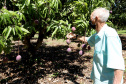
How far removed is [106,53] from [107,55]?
7 cm

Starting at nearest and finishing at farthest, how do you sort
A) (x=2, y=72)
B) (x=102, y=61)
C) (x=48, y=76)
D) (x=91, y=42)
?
(x=102, y=61) < (x=91, y=42) < (x=48, y=76) < (x=2, y=72)

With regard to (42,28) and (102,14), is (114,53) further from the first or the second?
(42,28)

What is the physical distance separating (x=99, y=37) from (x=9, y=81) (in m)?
3.63

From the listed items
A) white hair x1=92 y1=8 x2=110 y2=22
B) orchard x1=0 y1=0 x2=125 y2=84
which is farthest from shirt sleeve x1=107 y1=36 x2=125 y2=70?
orchard x1=0 y1=0 x2=125 y2=84

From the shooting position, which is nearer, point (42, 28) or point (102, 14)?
point (102, 14)

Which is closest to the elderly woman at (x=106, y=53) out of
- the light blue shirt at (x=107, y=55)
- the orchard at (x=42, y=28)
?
the light blue shirt at (x=107, y=55)

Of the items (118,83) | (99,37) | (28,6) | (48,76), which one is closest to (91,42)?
(99,37)

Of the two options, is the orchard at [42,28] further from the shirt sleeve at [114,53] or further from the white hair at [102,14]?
the shirt sleeve at [114,53]

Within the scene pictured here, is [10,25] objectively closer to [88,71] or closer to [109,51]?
[109,51]

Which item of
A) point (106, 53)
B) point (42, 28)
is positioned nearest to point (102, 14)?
point (106, 53)

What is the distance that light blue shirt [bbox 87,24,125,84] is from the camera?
1296 mm

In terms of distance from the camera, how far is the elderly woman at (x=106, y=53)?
4.24 feet

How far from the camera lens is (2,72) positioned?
15.1 ft

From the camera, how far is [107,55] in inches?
53.4
